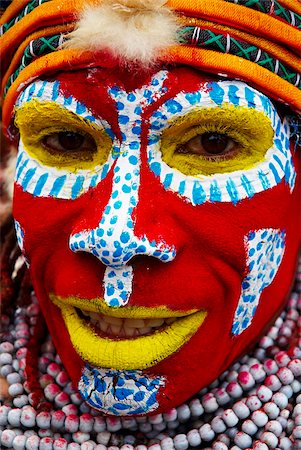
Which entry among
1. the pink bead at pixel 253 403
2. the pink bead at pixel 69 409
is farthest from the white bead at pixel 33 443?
the pink bead at pixel 253 403

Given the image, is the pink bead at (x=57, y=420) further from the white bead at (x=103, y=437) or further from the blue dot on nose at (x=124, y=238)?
the blue dot on nose at (x=124, y=238)

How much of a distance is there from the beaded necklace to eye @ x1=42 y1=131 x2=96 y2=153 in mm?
640

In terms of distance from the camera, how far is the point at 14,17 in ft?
6.44

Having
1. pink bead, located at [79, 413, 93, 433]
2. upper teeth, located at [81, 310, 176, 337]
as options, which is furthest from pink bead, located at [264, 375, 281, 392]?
pink bead, located at [79, 413, 93, 433]

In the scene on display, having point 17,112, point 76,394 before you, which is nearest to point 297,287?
point 76,394

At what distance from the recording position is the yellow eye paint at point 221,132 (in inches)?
67.9

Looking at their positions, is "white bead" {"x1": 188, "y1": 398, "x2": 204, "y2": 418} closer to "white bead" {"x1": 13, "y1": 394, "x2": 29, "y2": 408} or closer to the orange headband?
"white bead" {"x1": 13, "y1": 394, "x2": 29, "y2": 408}

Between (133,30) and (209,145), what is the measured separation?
1.03 feet

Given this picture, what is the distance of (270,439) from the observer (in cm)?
188

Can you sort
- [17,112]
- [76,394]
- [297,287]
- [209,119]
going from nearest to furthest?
[209,119], [17,112], [76,394], [297,287]

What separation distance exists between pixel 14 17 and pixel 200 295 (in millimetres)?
857

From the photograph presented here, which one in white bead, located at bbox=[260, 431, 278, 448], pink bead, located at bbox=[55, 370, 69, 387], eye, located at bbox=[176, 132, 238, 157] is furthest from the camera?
pink bead, located at bbox=[55, 370, 69, 387]

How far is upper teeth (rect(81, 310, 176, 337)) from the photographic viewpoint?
1.82m

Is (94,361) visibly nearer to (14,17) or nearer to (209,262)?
(209,262)
